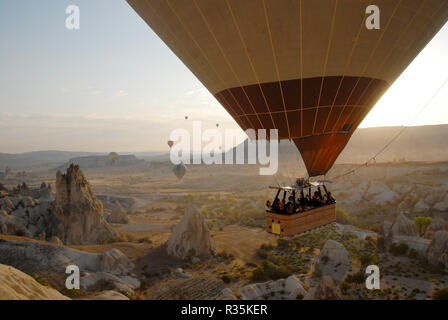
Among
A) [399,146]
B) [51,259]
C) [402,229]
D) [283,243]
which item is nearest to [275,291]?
[283,243]

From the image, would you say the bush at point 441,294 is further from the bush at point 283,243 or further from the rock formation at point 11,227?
the rock formation at point 11,227

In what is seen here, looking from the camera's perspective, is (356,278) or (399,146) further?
(399,146)

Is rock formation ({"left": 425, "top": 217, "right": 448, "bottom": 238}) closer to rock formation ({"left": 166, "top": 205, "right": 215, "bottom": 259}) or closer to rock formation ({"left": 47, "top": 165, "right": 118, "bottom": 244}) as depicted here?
rock formation ({"left": 166, "top": 205, "right": 215, "bottom": 259})

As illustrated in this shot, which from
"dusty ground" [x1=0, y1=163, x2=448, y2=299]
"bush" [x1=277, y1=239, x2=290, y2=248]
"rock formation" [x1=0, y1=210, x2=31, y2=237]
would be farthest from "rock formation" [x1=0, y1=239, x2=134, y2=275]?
"bush" [x1=277, y1=239, x2=290, y2=248]

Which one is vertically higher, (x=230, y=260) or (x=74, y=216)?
(x=74, y=216)

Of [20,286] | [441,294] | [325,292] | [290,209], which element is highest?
[290,209]

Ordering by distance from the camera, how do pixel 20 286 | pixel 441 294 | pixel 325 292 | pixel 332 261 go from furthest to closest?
pixel 332 261
pixel 441 294
pixel 325 292
pixel 20 286

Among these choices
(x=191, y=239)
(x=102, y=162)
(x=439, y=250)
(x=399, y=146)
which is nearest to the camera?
(x=439, y=250)

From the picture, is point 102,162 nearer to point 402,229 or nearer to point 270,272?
point 270,272
